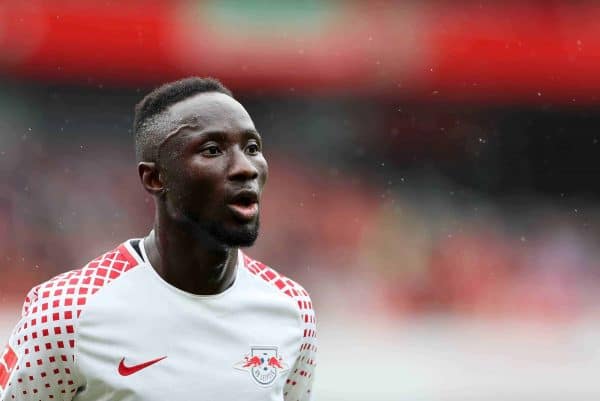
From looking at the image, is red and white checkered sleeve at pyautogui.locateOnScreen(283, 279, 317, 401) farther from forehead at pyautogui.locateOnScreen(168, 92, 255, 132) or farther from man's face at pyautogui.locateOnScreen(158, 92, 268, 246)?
forehead at pyautogui.locateOnScreen(168, 92, 255, 132)

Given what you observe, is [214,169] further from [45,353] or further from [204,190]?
[45,353]

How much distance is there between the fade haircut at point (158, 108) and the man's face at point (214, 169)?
0.10 feet

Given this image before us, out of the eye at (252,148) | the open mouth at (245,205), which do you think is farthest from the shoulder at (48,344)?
the eye at (252,148)

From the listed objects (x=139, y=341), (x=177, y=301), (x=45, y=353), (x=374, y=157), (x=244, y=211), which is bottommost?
(x=45, y=353)

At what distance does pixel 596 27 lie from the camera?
607 inches

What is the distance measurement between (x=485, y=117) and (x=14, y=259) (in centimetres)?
706

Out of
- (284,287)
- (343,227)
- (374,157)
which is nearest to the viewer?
(284,287)

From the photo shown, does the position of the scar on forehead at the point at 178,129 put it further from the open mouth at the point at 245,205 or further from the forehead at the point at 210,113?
the open mouth at the point at 245,205

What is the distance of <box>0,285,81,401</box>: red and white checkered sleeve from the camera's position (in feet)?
9.12

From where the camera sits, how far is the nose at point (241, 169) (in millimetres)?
2824

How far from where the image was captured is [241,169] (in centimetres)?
283

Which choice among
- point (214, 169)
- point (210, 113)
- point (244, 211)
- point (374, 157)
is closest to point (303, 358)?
point (244, 211)

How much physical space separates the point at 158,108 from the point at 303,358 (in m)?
0.82

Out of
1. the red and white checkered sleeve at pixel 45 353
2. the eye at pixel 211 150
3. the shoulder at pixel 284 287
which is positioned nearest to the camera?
the red and white checkered sleeve at pixel 45 353
